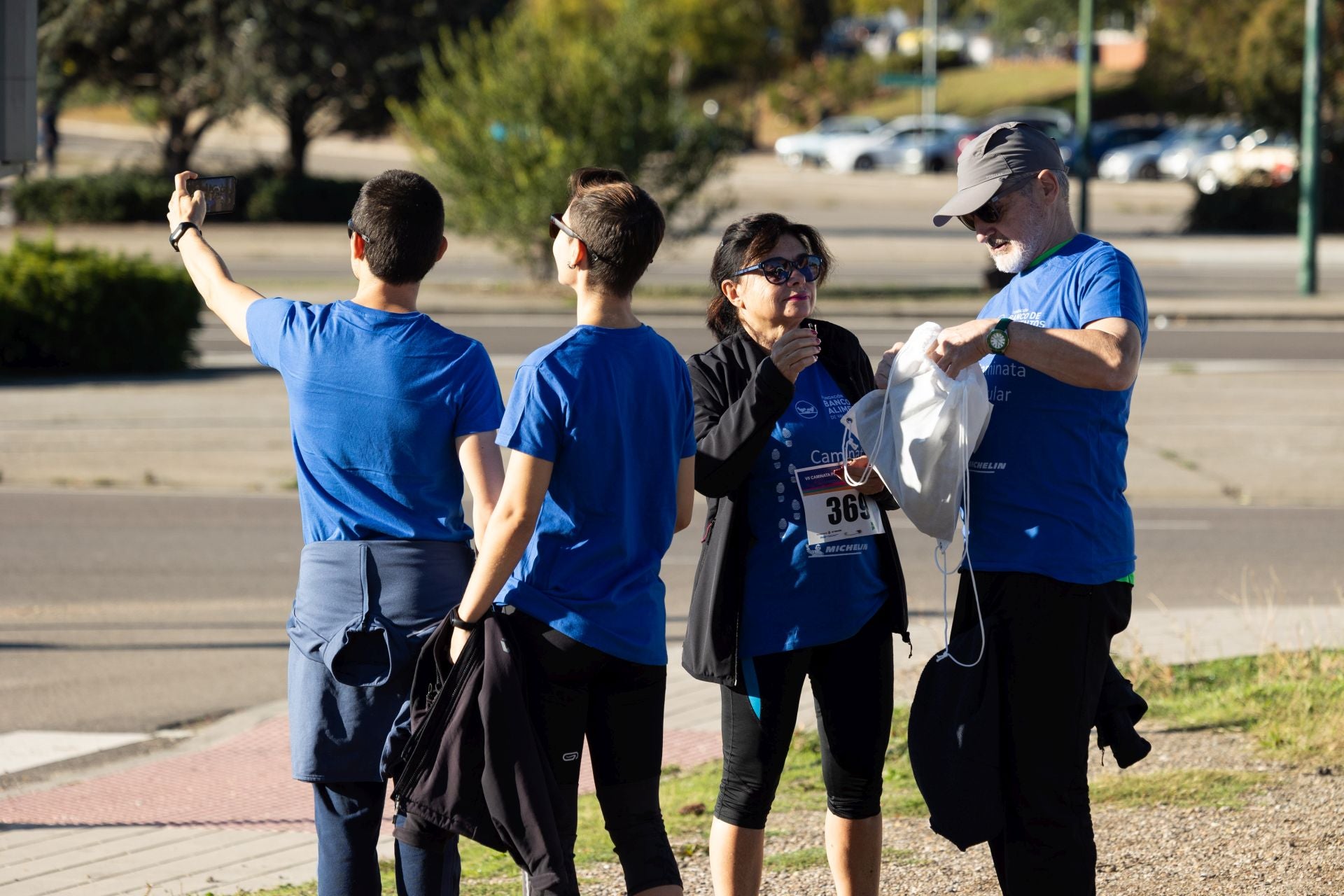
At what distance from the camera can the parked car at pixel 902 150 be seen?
Answer: 48.0 m

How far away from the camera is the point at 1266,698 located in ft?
19.3

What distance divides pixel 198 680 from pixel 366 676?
4310mm

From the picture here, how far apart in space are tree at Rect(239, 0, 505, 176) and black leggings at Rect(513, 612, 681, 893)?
31.3 metres

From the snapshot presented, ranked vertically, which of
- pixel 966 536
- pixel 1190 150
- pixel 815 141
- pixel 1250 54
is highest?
pixel 815 141

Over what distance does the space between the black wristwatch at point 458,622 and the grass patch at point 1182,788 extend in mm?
2446

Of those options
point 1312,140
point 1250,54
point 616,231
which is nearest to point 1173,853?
point 616,231

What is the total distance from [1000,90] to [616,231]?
214ft

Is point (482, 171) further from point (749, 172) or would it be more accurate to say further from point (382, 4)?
point (749, 172)

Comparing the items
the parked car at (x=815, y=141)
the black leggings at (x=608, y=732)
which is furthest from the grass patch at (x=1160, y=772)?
the parked car at (x=815, y=141)

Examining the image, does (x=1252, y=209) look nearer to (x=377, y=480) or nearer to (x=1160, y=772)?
(x=1160, y=772)

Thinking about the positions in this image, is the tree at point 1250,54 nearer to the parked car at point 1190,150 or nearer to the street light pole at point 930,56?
the parked car at point 1190,150

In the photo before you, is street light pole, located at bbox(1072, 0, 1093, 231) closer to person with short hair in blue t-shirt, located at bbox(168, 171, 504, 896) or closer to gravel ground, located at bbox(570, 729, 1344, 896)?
gravel ground, located at bbox(570, 729, 1344, 896)

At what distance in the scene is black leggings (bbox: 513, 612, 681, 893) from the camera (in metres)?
3.37

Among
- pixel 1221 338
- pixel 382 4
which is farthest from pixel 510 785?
pixel 382 4
